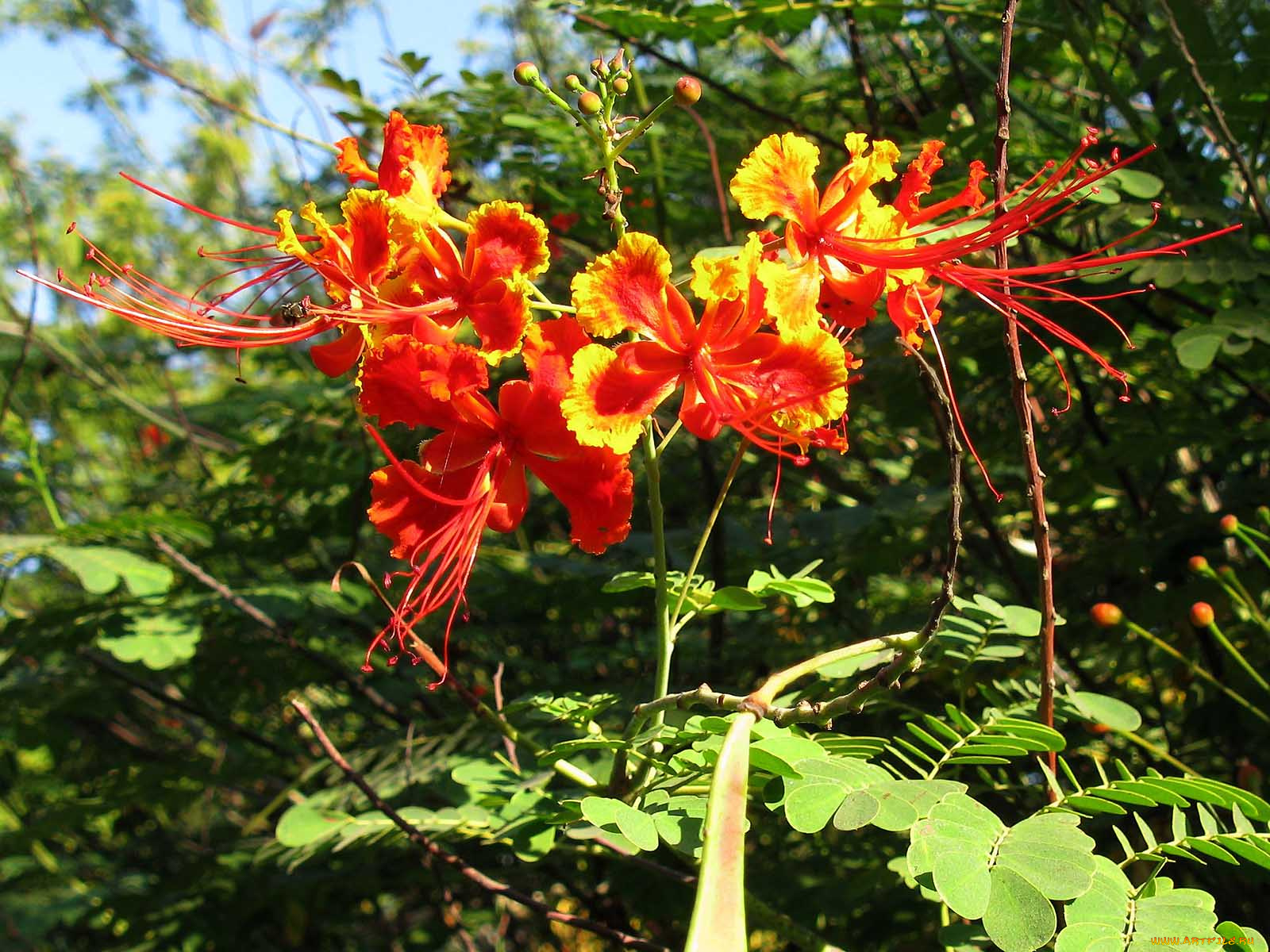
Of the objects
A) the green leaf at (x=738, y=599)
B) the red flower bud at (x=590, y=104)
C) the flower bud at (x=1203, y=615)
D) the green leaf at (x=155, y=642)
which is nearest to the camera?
the red flower bud at (x=590, y=104)

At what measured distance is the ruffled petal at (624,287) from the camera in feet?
4.90

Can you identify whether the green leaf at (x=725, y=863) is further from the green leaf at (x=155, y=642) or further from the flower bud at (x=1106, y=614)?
the green leaf at (x=155, y=642)

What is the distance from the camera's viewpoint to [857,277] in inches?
64.9

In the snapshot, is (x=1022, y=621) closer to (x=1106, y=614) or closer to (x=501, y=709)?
(x=1106, y=614)

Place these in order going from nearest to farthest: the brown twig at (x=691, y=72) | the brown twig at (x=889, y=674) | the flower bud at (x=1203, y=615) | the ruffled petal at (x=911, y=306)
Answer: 1. the brown twig at (x=889, y=674)
2. the ruffled petal at (x=911, y=306)
3. the flower bud at (x=1203, y=615)
4. the brown twig at (x=691, y=72)

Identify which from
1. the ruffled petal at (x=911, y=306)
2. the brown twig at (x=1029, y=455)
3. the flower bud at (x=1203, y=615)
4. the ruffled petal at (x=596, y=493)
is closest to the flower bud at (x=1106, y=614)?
the flower bud at (x=1203, y=615)

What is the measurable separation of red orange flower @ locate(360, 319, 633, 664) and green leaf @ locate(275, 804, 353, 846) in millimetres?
628

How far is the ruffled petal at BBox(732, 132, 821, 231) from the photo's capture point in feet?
5.41

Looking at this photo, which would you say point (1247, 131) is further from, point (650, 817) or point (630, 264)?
point (650, 817)

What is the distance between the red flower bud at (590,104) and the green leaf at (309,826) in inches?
54.3

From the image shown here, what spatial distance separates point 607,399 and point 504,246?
32cm

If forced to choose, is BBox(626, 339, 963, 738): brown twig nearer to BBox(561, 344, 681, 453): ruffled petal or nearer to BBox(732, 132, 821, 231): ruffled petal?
BBox(561, 344, 681, 453): ruffled petal

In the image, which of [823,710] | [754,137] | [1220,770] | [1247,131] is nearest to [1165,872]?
[1220,770]

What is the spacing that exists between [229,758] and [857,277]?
3846mm
